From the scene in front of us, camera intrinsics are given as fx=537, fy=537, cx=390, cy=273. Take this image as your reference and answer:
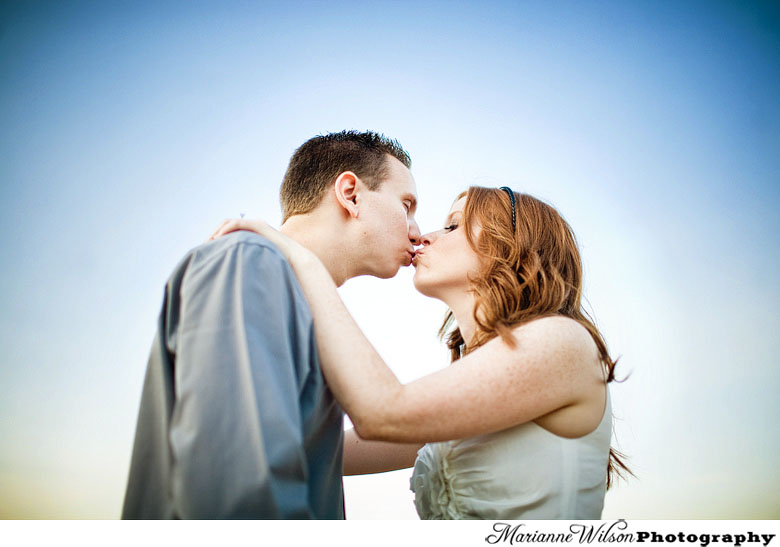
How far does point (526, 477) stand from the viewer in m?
1.52

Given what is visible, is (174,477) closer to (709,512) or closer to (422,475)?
(422,475)

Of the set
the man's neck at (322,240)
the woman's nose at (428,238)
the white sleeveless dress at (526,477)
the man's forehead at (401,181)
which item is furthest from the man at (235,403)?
the man's forehead at (401,181)

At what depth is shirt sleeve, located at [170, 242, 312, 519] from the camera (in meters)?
1.01

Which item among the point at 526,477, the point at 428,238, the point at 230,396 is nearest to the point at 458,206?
the point at 428,238

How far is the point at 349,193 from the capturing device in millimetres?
2072

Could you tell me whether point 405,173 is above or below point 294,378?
above

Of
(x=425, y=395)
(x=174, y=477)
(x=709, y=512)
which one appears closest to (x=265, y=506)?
(x=174, y=477)

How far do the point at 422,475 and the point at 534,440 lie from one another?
0.45 meters

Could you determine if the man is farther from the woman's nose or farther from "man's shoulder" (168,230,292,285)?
the woman's nose

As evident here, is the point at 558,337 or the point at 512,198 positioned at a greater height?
the point at 512,198

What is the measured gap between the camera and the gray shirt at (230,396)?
102 cm

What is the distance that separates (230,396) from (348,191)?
1.16m

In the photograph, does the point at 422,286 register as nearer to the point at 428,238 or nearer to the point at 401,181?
the point at 428,238

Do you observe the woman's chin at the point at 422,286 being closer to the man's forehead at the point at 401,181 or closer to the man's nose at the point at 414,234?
the man's nose at the point at 414,234
